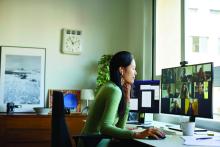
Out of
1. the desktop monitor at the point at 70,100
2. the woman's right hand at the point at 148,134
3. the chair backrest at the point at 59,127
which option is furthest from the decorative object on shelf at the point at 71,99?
the woman's right hand at the point at 148,134

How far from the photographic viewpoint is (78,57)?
4.56 meters

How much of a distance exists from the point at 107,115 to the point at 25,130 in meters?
2.17

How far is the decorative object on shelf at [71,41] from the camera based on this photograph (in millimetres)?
4473

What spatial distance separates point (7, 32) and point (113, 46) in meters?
1.52

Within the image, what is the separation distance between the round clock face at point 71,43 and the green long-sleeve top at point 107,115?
243 cm

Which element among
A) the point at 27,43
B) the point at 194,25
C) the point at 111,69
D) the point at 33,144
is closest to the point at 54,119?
the point at 111,69

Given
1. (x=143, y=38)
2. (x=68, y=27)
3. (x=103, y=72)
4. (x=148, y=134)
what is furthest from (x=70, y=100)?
(x=148, y=134)

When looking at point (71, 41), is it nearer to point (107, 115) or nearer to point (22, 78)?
point (22, 78)

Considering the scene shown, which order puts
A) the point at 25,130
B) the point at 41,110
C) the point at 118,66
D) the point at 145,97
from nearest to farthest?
the point at 118,66 < the point at 145,97 < the point at 25,130 < the point at 41,110

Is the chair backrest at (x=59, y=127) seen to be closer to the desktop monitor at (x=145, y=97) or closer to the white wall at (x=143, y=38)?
the desktop monitor at (x=145, y=97)

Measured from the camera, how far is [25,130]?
3869 mm

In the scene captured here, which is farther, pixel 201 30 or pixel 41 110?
pixel 41 110

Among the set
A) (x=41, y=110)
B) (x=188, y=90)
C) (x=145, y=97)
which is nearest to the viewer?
(x=188, y=90)

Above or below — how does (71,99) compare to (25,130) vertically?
above
